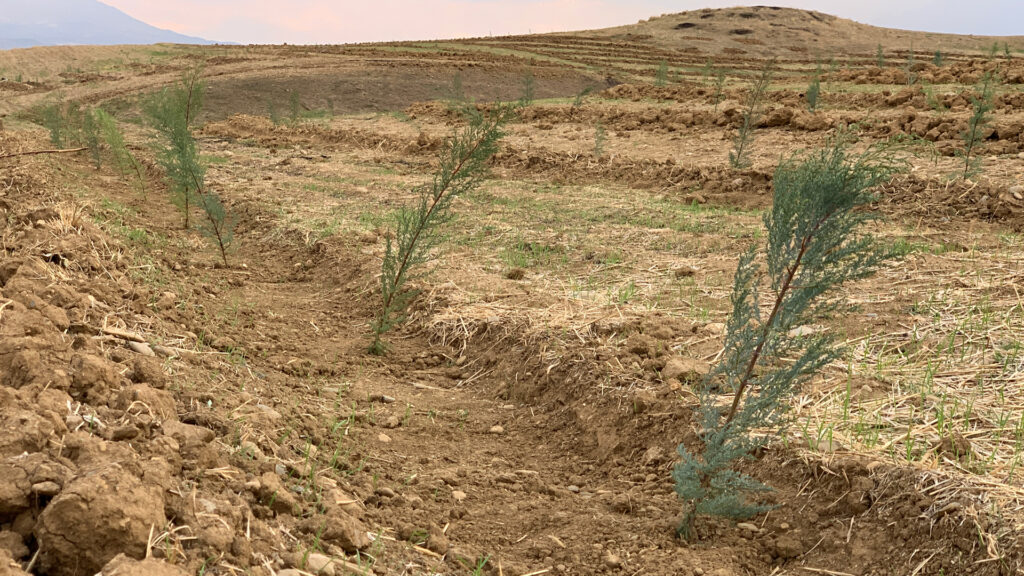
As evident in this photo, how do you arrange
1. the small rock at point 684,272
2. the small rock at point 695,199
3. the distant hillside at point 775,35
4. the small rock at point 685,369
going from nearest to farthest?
the small rock at point 685,369 < the small rock at point 684,272 < the small rock at point 695,199 < the distant hillside at point 775,35

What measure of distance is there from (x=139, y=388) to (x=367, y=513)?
3.43 ft

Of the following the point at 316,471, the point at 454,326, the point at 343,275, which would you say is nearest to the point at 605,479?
the point at 316,471

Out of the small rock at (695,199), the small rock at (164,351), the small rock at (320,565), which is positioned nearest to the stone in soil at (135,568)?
the small rock at (320,565)

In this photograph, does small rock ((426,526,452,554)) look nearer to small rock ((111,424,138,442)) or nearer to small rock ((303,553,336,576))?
small rock ((303,553,336,576))

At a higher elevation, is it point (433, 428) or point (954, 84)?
point (954, 84)

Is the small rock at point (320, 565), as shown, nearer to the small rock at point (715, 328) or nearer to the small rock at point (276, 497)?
the small rock at point (276, 497)

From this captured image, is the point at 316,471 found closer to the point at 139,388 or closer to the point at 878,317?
the point at 139,388

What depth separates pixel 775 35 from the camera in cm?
5156

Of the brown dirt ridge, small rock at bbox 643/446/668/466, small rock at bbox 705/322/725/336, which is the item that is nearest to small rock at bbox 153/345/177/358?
the brown dirt ridge

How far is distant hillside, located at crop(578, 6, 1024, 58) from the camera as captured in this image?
47.1 metres

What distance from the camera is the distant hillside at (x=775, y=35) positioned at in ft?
155

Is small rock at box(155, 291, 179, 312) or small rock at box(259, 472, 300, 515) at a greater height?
small rock at box(155, 291, 179, 312)

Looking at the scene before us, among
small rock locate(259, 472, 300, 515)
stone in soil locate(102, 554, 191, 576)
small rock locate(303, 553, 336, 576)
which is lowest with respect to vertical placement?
small rock locate(303, 553, 336, 576)

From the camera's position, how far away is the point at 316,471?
10.6 ft
